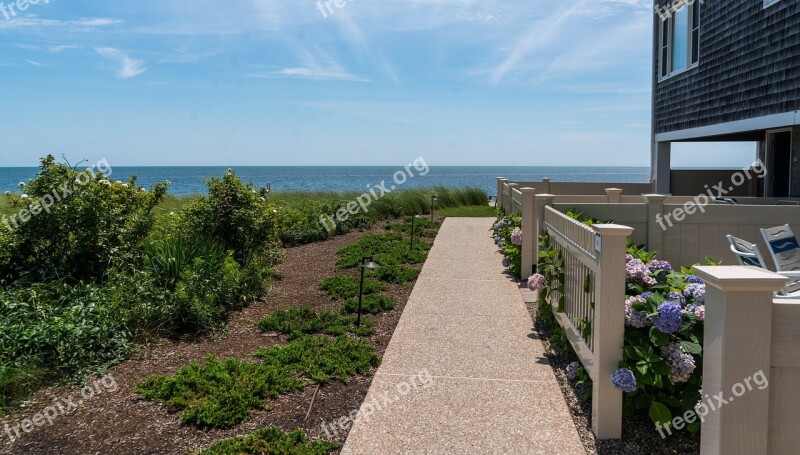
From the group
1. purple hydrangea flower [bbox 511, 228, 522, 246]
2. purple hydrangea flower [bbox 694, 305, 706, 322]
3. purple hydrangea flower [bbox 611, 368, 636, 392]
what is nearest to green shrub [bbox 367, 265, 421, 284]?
purple hydrangea flower [bbox 511, 228, 522, 246]

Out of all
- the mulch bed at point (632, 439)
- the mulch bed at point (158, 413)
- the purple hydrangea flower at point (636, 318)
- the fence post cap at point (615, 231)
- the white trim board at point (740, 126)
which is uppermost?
the white trim board at point (740, 126)

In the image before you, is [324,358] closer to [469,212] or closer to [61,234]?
[61,234]

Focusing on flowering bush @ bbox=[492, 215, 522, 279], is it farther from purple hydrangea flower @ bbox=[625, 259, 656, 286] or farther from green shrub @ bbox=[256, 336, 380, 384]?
Result: purple hydrangea flower @ bbox=[625, 259, 656, 286]

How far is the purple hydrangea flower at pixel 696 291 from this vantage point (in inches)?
135

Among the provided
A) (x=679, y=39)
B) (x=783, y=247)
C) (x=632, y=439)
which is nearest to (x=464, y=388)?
(x=632, y=439)

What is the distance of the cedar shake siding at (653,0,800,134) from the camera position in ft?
27.4

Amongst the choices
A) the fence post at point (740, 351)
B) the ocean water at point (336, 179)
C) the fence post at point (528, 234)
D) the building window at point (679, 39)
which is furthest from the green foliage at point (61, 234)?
the ocean water at point (336, 179)

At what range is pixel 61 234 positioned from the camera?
5965mm

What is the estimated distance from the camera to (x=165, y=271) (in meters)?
5.96

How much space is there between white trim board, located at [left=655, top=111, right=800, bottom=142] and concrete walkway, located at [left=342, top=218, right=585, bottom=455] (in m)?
4.86

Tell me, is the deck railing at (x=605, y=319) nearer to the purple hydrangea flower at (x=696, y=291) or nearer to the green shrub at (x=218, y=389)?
the purple hydrangea flower at (x=696, y=291)

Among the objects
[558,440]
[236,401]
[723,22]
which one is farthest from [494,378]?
[723,22]

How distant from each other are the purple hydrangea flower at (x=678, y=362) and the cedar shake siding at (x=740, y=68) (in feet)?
21.7

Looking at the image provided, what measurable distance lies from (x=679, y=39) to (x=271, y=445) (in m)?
12.5
